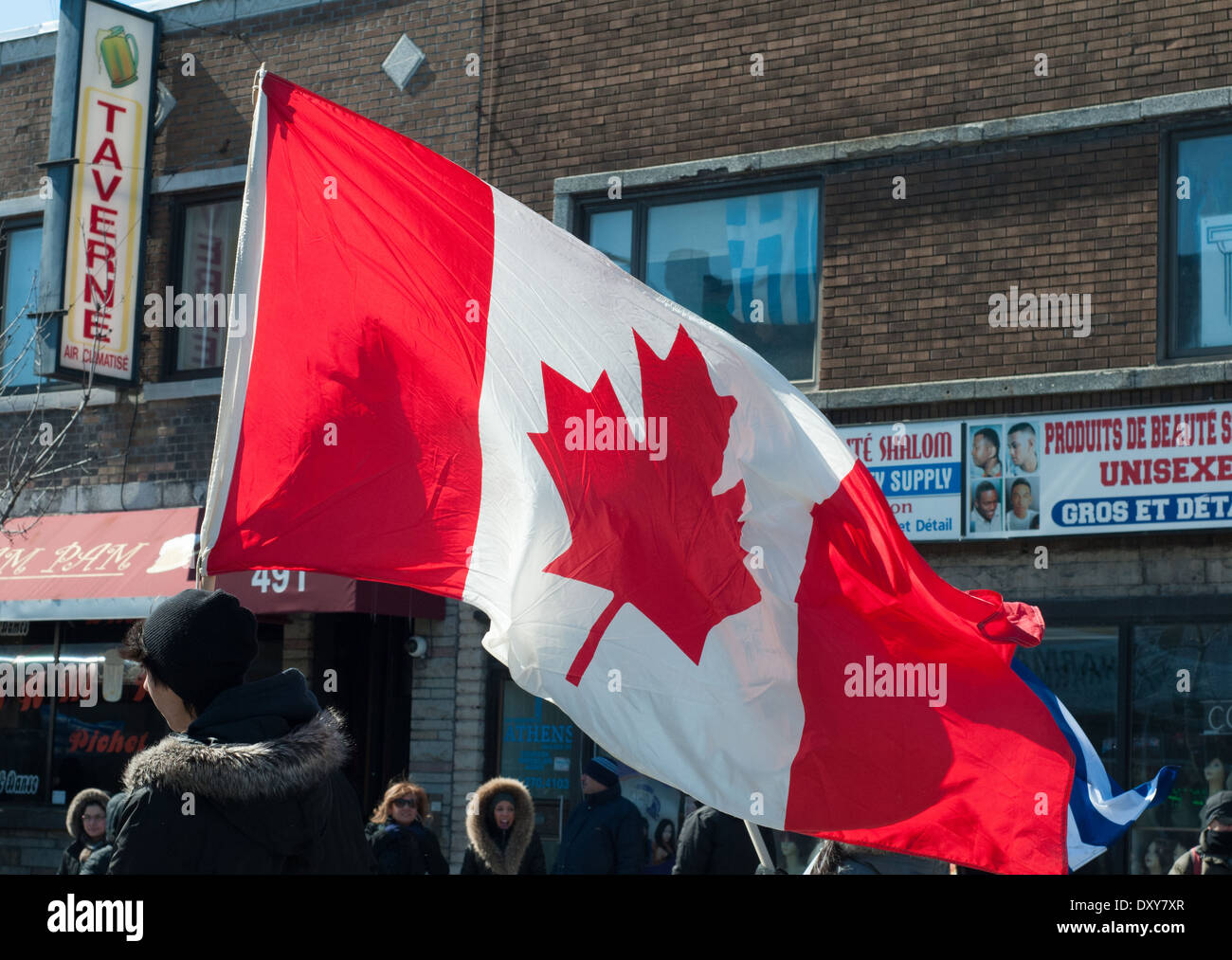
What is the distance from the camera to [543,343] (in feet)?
19.8

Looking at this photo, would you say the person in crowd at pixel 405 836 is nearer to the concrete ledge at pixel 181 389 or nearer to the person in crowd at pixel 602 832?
the person in crowd at pixel 602 832

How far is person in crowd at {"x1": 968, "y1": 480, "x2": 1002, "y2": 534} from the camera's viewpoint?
1066cm

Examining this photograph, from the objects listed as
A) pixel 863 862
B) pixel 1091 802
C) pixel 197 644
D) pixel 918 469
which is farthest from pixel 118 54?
pixel 197 644

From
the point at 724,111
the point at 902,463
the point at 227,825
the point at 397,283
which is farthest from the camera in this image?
the point at 724,111

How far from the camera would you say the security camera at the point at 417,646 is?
41.3ft

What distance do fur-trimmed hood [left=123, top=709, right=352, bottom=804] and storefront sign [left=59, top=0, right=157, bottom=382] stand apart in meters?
10.4

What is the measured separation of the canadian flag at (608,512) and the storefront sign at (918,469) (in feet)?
16.7

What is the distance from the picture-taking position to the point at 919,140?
11266 mm
